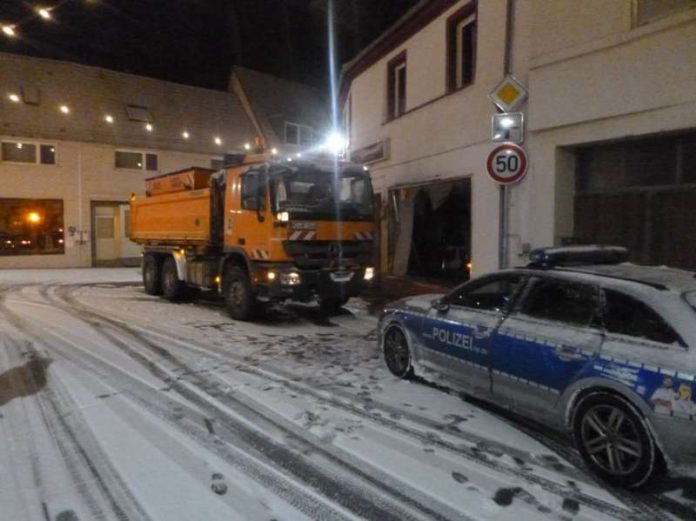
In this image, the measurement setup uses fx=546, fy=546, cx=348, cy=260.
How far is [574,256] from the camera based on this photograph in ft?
15.6

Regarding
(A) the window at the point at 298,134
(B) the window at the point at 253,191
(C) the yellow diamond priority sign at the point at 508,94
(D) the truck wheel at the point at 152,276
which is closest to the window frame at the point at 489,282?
(C) the yellow diamond priority sign at the point at 508,94

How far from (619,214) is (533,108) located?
2.26 metres

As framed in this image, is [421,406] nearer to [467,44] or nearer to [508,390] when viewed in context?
[508,390]

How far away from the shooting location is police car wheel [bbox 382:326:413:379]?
5957mm

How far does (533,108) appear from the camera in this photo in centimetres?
912

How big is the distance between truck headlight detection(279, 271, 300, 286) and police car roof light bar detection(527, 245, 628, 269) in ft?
15.4

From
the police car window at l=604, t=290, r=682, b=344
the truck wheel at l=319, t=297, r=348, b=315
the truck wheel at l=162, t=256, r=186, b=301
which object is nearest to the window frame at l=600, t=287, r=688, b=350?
the police car window at l=604, t=290, r=682, b=344

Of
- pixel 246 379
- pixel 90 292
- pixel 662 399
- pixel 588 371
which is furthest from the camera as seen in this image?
pixel 90 292

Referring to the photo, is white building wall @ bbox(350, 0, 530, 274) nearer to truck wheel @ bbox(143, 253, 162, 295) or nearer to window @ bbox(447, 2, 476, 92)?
window @ bbox(447, 2, 476, 92)

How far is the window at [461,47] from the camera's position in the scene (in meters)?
11.1

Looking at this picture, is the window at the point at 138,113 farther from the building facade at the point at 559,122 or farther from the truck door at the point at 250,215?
the truck door at the point at 250,215

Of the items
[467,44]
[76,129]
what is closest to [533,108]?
[467,44]

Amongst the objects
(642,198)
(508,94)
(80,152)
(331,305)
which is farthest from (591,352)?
(80,152)

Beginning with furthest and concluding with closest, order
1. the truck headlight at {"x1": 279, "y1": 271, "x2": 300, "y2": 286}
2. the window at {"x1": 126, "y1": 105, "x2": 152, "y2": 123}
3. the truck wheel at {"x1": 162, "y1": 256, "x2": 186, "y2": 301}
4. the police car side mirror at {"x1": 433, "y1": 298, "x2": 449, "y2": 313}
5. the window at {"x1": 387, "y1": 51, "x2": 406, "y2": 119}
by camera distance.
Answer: the window at {"x1": 126, "y1": 105, "x2": 152, "y2": 123} < the window at {"x1": 387, "y1": 51, "x2": 406, "y2": 119} < the truck wheel at {"x1": 162, "y1": 256, "x2": 186, "y2": 301} < the truck headlight at {"x1": 279, "y1": 271, "x2": 300, "y2": 286} < the police car side mirror at {"x1": 433, "y1": 298, "x2": 449, "y2": 313}
